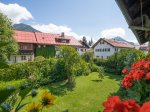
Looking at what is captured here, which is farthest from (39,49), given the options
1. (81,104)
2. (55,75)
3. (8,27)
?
(81,104)

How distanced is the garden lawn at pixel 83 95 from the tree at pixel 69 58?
118 centimetres

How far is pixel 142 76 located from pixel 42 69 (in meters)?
22.7

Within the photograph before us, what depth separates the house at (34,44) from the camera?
47.6 m

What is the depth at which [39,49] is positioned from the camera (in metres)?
50.2

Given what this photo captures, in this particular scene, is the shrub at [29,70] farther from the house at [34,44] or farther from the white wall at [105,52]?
the white wall at [105,52]

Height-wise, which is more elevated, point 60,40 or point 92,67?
point 60,40

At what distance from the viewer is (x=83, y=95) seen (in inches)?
788

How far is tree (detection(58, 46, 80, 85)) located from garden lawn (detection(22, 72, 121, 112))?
1.18 meters

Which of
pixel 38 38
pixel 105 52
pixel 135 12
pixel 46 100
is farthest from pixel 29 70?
pixel 105 52

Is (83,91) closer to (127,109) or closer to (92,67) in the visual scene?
(92,67)

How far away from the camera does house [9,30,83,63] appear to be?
47.6m

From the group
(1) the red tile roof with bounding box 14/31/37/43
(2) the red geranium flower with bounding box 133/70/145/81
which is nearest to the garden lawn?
(2) the red geranium flower with bounding box 133/70/145/81

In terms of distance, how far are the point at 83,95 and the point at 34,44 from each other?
104ft

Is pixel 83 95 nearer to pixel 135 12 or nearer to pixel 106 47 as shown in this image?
pixel 135 12
